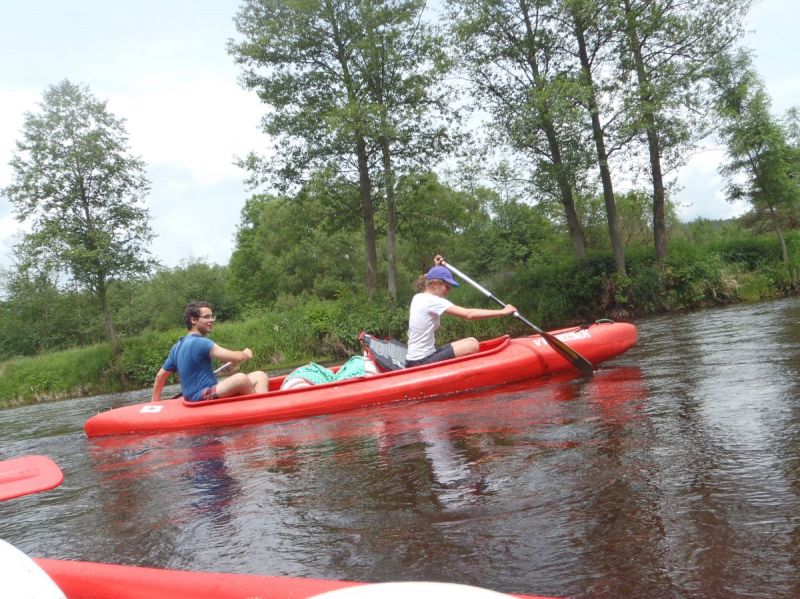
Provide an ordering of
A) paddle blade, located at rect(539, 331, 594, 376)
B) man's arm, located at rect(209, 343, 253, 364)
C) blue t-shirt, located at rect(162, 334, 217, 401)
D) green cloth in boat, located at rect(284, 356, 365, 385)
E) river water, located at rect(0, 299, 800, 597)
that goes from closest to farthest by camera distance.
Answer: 1. river water, located at rect(0, 299, 800, 597)
2. man's arm, located at rect(209, 343, 253, 364)
3. blue t-shirt, located at rect(162, 334, 217, 401)
4. paddle blade, located at rect(539, 331, 594, 376)
5. green cloth in boat, located at rect(284, 356, 365, 385)

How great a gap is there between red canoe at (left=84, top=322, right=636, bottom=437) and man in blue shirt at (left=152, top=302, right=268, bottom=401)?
214 mm

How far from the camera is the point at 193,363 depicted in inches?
247

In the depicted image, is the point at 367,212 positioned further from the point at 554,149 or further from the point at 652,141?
the point at 652,141

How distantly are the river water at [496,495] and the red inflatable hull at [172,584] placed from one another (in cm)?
80

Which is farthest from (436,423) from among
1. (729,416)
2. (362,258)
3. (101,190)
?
(362,258)

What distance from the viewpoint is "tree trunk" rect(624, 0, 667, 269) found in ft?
48.2

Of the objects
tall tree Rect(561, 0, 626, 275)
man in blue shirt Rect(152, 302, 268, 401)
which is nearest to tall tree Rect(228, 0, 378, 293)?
tall tree Rect(561, 0, 626, 275)

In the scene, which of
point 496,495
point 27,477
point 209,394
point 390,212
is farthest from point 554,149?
point 27,477

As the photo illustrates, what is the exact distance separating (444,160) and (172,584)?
16561 mm

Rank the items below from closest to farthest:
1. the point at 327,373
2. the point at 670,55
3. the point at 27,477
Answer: the point at 27,477 < the point at 327,373 < the point at 670,55

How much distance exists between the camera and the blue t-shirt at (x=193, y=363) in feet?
19.9

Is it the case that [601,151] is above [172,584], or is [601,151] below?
above

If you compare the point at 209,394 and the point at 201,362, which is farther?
the point at 209,394

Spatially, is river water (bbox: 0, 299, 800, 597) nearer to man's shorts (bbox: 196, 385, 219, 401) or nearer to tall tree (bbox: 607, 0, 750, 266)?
man's shorts (bbox: 196, 385, 219, 401)
